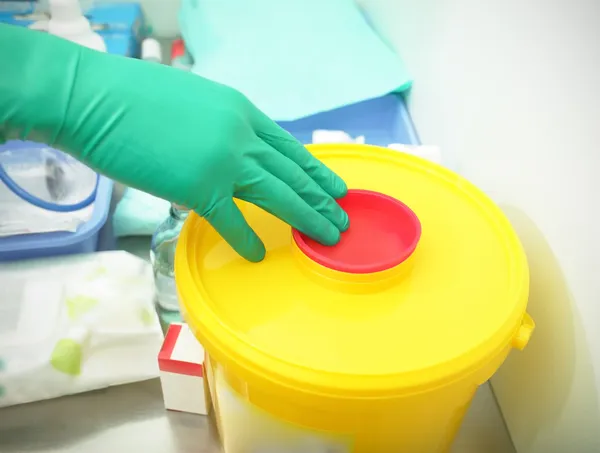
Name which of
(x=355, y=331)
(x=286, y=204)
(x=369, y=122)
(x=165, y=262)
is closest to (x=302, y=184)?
(x=286, y=204)

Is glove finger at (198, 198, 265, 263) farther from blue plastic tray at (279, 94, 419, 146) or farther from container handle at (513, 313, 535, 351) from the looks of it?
blue plastic tray at (279, 94, 419, 146)

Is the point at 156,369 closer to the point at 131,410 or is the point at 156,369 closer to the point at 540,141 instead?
the point at 131,410

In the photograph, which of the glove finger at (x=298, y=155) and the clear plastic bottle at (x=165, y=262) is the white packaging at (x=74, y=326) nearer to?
the clear plastic bottle at (x=165, y=262)

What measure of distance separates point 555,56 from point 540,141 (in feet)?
0.25

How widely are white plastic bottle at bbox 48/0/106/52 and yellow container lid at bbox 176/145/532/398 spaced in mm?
522

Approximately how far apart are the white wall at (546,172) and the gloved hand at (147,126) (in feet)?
0.73

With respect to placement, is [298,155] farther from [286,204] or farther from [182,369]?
[182,369]

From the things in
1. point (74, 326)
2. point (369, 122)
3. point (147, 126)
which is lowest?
point (74, 326)

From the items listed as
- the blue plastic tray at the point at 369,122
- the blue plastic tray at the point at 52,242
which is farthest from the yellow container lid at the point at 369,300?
the blue plastic tray at the point at 369,122

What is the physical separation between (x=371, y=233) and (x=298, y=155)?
4.0 inches

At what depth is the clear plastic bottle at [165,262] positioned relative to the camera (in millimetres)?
643

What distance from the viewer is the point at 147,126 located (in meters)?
0.41

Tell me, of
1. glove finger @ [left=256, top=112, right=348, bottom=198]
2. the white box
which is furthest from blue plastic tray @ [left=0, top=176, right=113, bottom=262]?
glove finger @ [left=256, top=112, right=348, bottom=198]

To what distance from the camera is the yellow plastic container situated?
14.5 inches
